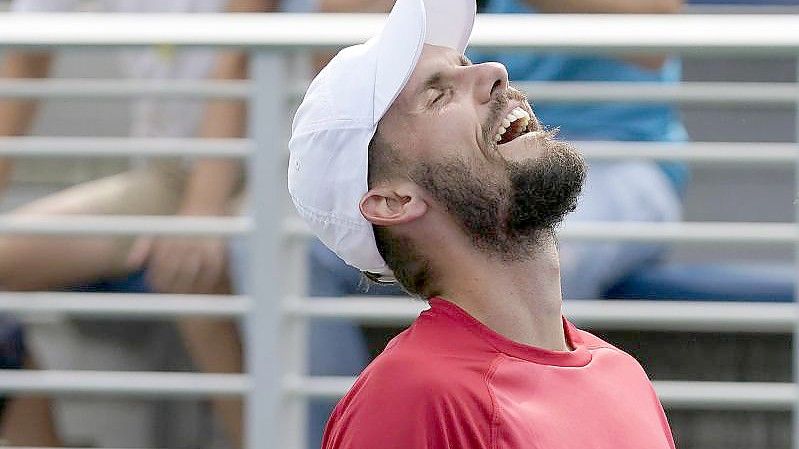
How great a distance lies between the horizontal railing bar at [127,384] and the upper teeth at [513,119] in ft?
4.55

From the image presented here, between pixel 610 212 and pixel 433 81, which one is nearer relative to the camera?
pixel 433 81

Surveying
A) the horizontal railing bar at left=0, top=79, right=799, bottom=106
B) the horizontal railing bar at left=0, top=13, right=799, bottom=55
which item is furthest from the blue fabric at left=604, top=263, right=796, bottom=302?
the horizontal railing bar at left=0, top=13, right=799, bottom=55

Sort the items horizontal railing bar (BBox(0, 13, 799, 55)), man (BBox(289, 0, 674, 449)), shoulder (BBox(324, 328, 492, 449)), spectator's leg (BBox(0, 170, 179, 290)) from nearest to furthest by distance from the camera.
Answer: shoulder (BBox(324, 328, 492, 449)) < man (BBox(289, 0, 674, 449)) < horizontal railing bar (BBox(0, 13, 799, 55)) < spectator's leg (BBox(0, 170, 179, 290))

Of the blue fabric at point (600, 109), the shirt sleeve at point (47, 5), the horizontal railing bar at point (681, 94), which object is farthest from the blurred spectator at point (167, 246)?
the horizontal railing bar at point (681, 94)

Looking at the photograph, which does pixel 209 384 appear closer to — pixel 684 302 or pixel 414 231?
pixel 684 302

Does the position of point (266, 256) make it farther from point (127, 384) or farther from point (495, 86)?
point (495, 86)

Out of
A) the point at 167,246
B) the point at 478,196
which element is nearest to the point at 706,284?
the point at 167,246

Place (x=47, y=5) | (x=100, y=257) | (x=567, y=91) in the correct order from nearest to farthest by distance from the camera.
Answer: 1. (x=567, y=91)
2. (x=100, y=257)
3. (x=47, y=5)

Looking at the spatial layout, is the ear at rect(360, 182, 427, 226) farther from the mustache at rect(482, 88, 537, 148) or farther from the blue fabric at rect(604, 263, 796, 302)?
the blue fabric at rect(604, 263, 796, 302)

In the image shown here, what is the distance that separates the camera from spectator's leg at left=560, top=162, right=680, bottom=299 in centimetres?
310

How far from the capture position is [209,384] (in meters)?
3.04

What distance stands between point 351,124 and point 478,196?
190 millimetres

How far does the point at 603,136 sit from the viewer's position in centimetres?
325

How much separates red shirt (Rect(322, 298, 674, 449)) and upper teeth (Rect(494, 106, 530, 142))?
0.78 ft
